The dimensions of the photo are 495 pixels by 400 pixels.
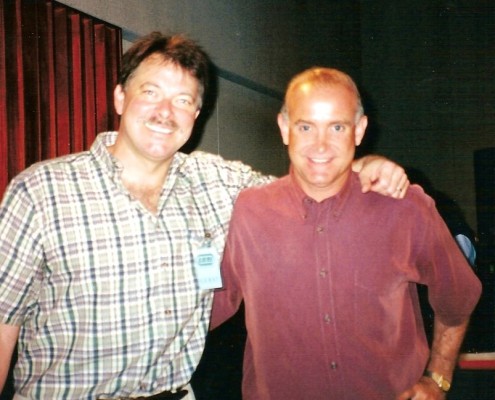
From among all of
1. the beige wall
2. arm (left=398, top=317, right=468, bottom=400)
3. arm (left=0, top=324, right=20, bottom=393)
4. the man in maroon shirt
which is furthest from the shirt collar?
the beige wall

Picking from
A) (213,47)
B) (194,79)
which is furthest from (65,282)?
(213,47)

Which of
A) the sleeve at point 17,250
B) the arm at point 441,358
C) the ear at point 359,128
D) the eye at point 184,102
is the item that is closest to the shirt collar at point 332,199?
the ear at point 359,128

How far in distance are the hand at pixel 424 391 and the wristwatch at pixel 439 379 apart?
0.7 inches

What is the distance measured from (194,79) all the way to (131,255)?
69cm

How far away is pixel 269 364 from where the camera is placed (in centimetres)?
179

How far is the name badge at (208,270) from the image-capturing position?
1777 mm

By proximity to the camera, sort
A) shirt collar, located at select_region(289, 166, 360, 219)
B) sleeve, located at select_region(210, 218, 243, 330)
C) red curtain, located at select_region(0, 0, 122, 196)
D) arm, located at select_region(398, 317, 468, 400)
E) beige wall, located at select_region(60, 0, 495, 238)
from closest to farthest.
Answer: arm, located at select_region(398, 317, 468, 400) < shirt collar, located at select_region(289, 166, 360, 219) < sleeve, located at select_region(210, 218, 243, 330) < red curtain, located at select_region(0, 0, 122, 196) < beige wall, located at select_region(60, 0, 495, 238)

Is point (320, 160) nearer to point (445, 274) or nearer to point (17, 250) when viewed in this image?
point (445, 274)

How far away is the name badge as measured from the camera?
1.78 metres

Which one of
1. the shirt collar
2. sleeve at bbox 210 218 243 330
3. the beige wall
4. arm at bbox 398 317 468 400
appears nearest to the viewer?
arm at bbox 398 317 468 400

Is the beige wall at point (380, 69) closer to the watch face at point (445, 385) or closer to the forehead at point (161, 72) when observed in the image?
the forehead at point (161, 72)

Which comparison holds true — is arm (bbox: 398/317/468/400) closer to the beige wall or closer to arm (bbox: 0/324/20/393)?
arm (bbox: 0/324/20/393)

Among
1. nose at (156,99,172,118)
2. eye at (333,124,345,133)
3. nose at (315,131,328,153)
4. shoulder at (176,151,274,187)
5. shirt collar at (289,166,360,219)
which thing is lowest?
shirt collar at (289,166,360,219)

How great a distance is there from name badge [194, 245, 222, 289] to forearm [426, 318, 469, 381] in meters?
0.81
